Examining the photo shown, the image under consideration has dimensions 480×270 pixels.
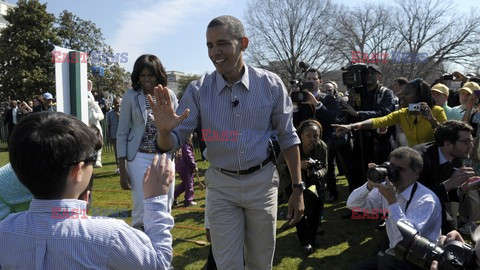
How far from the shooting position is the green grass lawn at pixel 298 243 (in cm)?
410

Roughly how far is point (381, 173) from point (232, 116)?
1.19 meters

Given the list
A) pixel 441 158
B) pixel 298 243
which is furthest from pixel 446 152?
pixel 298 243

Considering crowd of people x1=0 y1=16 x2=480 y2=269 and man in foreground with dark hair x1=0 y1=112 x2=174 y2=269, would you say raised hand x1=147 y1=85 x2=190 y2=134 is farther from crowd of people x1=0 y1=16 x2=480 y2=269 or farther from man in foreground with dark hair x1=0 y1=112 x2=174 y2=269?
man in foreground with dark hair x1=0 y1=112 x2=174 y2=269

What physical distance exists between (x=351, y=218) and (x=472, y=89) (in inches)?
98.2

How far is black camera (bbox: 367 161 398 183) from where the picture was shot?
2824 millimetres

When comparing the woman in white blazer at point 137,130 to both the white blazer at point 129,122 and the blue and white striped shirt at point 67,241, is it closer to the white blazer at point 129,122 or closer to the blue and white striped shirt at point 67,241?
the white blazer at point 129,122

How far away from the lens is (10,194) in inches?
86.9

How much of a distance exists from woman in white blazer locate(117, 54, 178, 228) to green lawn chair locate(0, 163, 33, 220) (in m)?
1.43

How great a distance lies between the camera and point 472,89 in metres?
5.40

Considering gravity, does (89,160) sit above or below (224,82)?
below

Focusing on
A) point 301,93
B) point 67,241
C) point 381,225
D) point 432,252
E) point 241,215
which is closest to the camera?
point 67,241

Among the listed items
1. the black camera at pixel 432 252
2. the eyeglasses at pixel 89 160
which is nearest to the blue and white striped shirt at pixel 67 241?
the eyeglasses at pixel 89 160

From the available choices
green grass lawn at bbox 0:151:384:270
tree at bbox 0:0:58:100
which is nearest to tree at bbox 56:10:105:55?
tree at bbox 0:0:58:100

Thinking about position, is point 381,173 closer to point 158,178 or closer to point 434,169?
point 434,169
